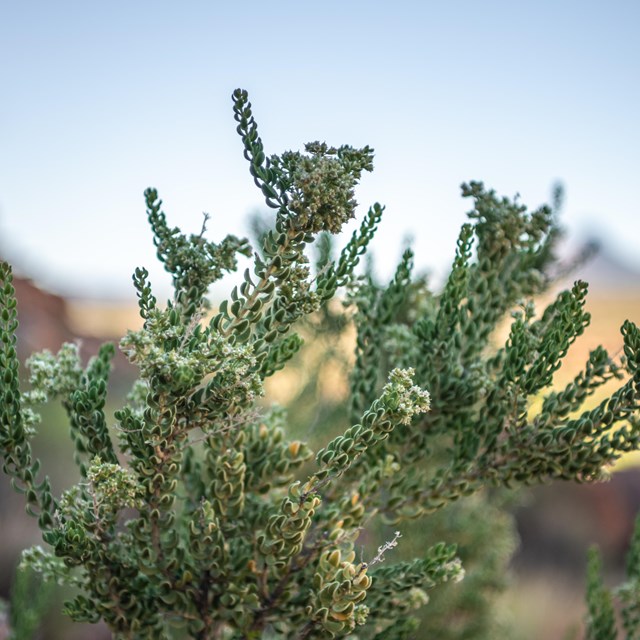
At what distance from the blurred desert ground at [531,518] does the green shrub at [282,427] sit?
5137mm

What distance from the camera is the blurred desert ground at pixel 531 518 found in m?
9.62

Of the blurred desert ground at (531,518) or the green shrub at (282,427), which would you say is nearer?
the green shrub at (282,427)

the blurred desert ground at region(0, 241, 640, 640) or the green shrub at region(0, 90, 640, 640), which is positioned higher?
the blurred desert ground at region(0, 241, 640, 640)

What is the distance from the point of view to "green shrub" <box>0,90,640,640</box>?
226 centimetres

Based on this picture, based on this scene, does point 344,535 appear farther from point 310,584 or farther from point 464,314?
point 464,314

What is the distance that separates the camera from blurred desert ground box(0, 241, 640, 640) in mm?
9617

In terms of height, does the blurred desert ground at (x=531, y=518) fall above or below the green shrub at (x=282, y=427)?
above

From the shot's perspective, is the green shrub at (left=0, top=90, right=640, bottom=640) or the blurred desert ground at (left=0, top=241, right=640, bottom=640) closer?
the green shrub at (left=0, top=90, right=640, bottom=640)

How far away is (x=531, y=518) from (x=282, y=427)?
12147mm

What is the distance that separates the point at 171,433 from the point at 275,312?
0.49m

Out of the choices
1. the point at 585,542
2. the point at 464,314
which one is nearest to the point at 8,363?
the point at 464,314

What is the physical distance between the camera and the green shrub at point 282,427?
2.26 metres

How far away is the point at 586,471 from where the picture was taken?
265 cm

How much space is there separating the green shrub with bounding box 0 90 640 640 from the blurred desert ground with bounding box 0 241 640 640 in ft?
16.9
